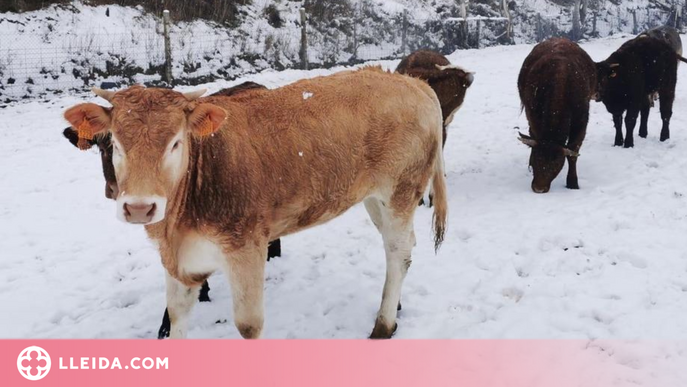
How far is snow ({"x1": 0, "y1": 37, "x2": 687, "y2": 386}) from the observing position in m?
3.81

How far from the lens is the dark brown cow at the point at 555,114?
656 centimetres

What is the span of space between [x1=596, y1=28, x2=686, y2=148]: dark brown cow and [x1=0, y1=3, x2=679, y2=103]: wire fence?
10.3 meters

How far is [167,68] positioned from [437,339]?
12923mm

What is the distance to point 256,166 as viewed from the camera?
9.48 feet

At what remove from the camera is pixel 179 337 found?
3.38 metres

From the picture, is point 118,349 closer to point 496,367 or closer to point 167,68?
point 496,367

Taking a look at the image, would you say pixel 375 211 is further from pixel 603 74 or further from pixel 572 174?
pixel 603 74

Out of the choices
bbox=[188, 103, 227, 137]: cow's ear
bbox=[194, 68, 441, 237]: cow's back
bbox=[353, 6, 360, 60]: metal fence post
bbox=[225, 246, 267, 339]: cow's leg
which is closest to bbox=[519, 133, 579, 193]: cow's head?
bbox=[194, 68, 441, 237]: cow's back

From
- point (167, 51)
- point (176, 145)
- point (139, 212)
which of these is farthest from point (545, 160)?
point (167, 51)

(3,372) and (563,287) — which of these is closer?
(3,372)

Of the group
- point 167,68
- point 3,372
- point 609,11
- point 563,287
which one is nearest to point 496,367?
point 563,287

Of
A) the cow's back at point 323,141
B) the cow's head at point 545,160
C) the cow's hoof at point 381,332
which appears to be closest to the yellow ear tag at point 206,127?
the cow's back at point 323,141

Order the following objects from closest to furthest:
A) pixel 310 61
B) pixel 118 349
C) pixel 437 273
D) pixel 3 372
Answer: pixel 3 372
pixel 118 349
pixel 437 273
pixel 310 61

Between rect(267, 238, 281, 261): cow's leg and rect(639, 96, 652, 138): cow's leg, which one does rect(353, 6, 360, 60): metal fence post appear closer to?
rect(639, 96, 652, 138): cow's leg
